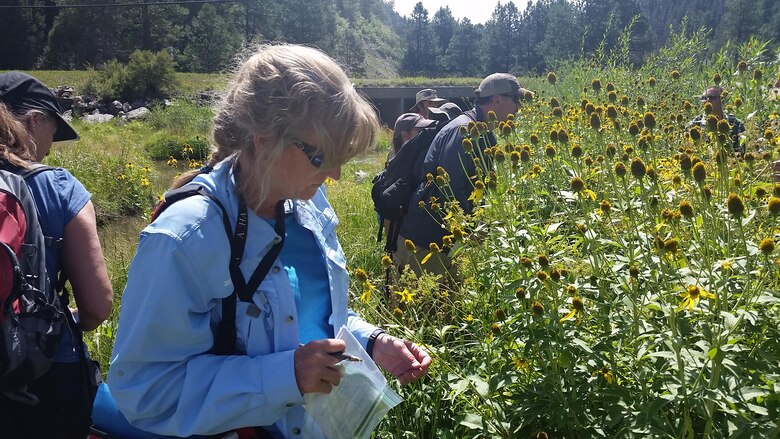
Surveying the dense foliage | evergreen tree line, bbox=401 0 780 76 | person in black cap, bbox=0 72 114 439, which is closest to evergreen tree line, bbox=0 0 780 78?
evergreen tree line, bbox=401 0 780 76

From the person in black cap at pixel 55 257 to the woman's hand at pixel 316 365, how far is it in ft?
2.81

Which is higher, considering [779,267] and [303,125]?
[303,125]

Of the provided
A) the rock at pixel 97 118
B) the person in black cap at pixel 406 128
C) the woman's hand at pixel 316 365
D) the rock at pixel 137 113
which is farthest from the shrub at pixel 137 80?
the woman's hand at pixel 316 365

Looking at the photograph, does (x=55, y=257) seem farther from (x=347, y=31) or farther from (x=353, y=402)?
(x=347, y=31)

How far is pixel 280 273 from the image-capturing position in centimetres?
149

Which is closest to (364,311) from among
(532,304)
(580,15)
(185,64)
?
(532,304)

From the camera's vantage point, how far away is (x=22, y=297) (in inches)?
67.4

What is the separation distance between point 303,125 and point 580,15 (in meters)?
46.1

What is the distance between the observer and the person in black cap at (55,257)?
5.99 feet

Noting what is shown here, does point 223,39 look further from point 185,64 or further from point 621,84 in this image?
point 621,84

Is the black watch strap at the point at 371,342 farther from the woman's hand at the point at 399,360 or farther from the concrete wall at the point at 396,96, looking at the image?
the concrete wall at the point at 396,96

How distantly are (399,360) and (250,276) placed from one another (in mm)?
539

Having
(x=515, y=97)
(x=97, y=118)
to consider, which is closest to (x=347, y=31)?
(x=97, y=118)

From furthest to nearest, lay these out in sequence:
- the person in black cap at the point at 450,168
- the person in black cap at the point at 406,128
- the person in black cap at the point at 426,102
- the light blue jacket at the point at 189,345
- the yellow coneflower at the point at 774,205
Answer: the person in black cap at the point at 426,102
the person in black cap at the point at 406,128
the person in black cap at the point at 450,168
the yellow coneflower at the point at 774,205
the light blue jacket at the point at 189,345
